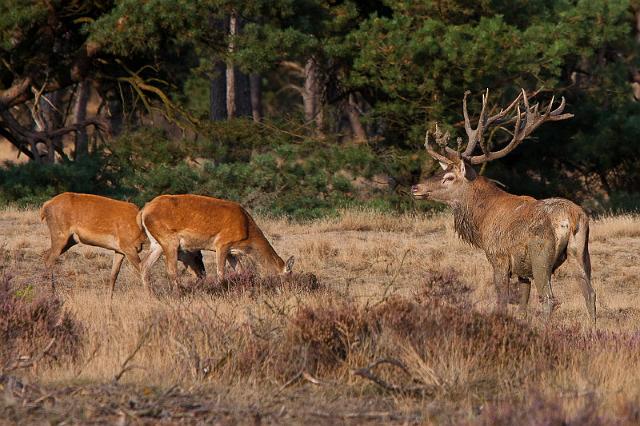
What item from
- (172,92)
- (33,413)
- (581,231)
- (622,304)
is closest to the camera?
(33,413)

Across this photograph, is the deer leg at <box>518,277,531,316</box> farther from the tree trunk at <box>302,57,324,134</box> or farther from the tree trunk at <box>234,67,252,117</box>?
the tree trunk at <box>234,67,252,117</box>

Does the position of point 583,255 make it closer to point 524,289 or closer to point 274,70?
point 524,289

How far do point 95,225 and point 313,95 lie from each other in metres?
17.2

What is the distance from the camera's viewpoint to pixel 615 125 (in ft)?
82.3

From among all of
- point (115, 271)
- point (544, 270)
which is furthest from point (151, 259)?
point (544, 270)

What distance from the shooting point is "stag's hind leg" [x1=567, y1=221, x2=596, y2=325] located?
37.4ft

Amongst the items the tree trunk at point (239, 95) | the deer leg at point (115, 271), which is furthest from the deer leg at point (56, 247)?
the tree trunk at point (239, 95)

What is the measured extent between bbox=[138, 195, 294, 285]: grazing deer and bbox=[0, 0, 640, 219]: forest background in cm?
667

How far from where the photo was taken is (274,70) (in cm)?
2245

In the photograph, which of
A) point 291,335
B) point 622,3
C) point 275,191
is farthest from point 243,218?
point 622,3

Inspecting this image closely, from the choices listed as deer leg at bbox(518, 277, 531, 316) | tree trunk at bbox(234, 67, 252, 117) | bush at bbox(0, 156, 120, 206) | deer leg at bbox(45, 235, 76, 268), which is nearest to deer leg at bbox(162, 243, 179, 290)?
deer leg at bbox(45, 235, 76, 268)

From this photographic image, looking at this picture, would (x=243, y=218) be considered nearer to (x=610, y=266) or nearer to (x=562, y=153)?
(x=610, y=266)

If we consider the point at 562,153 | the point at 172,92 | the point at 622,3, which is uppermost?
the point at 622,3

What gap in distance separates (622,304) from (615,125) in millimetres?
12198
